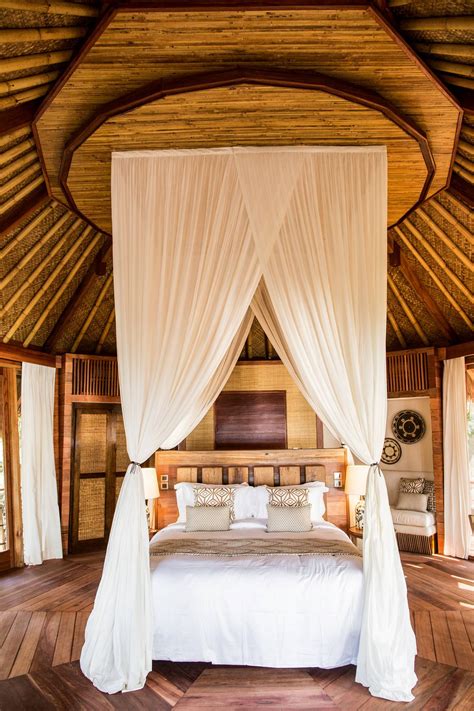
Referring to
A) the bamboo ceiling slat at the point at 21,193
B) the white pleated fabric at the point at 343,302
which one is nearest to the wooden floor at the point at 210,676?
the white pleated fabric at the point at 343,302

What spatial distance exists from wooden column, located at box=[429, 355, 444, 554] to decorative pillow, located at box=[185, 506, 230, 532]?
2718mm

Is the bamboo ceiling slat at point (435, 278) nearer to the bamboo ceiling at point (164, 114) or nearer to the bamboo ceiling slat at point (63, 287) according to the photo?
the bamboo ceiling at point (164, 114)

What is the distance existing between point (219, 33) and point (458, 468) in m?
5.09

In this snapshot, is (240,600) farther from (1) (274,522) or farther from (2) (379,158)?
(2) (379,158)

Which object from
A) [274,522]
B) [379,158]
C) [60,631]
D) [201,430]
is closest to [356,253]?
[379,158]

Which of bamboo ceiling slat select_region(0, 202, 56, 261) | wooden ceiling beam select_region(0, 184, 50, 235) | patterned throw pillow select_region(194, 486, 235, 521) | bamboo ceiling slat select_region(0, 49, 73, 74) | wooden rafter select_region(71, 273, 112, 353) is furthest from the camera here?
wooden rafter select_region(71, 273, 112, 353)

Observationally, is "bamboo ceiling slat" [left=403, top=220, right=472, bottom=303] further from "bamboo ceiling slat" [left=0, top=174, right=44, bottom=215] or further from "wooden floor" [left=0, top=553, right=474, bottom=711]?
"bamboo ceiling slat" [left=0, top=174, right=44, bottom=215]

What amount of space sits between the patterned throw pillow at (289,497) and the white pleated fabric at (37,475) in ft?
8.51

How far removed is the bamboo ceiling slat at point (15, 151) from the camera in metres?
3.54

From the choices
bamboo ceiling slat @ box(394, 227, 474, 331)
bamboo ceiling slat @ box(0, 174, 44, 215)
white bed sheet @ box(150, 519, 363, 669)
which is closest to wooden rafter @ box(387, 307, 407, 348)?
bamboo ceiling slat @ box(394, 227, 474, 331)

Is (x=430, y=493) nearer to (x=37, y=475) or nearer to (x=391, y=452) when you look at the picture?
(x=391, y=452)

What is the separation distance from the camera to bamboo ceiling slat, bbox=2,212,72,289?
4793 mm

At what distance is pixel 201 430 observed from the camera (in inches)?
265

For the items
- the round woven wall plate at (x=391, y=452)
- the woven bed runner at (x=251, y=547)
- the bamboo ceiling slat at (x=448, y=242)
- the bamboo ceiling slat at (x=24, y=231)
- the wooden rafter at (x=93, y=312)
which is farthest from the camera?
the round woven wall plate at (x=391, y=452)
